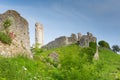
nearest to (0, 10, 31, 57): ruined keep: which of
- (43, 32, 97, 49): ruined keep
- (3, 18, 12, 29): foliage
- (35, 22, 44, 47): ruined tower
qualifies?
(3, 18, 12, 29): foliage

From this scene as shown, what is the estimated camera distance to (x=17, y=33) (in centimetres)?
3941

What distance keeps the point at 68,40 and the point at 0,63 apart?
64.4 meters

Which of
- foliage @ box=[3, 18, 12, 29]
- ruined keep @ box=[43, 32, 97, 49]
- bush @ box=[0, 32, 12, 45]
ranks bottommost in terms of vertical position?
bush @ box=[0, 32, 12, 45]

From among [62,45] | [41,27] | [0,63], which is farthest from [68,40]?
[0,63]

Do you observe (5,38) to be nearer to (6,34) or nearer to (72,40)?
(6,34)

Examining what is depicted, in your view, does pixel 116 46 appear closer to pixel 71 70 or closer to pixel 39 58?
pixel 39 58

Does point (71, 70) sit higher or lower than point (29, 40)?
lower

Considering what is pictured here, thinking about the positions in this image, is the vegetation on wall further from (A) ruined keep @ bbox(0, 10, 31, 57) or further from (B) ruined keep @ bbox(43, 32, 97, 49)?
(B) ruined keep @ bbox(43, 32, 97, 49)

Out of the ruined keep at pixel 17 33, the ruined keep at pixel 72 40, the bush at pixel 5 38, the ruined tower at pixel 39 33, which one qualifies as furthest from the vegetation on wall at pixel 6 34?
the ruined tower at pixel 39 33

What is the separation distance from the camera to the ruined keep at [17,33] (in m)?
37.1

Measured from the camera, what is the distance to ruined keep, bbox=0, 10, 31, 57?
37125 millimetres

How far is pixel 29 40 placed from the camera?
135 ft

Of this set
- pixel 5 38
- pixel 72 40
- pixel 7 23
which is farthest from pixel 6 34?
pixel 72 40

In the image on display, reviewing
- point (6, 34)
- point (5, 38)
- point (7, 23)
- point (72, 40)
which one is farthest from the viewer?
point (72, 40)
